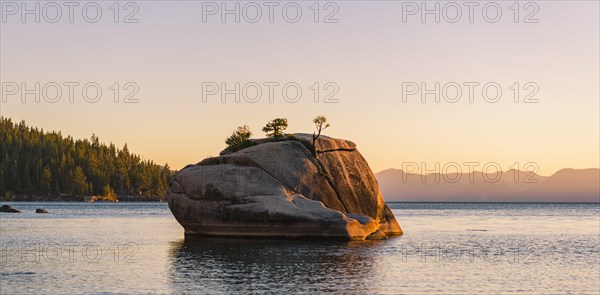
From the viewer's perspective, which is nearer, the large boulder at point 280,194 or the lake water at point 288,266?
the lake water at point 288,266

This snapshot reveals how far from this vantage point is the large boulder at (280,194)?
6028 cm

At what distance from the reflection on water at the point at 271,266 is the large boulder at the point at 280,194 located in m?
1.61

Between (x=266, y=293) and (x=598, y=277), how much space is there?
19.2m

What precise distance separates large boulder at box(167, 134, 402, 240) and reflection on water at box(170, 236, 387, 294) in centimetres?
161

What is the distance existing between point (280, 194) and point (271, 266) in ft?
63.0

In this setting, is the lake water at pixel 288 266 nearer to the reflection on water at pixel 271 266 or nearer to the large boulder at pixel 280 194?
the reflection on water at pixel 271 266

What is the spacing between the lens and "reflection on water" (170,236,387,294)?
35.8 metres

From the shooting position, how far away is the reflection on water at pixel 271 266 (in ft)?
117

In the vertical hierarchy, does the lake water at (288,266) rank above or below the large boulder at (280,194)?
below

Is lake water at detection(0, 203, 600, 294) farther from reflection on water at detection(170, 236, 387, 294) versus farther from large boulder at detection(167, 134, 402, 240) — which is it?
large boulder at detection(167, 134, 402, 240)

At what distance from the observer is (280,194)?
62312 mm

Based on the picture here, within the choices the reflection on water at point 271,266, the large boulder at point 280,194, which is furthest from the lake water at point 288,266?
the large boulder at point 280,194

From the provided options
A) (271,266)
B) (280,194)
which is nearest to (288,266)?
(271,266)

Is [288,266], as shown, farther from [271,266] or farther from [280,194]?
[280,194]
